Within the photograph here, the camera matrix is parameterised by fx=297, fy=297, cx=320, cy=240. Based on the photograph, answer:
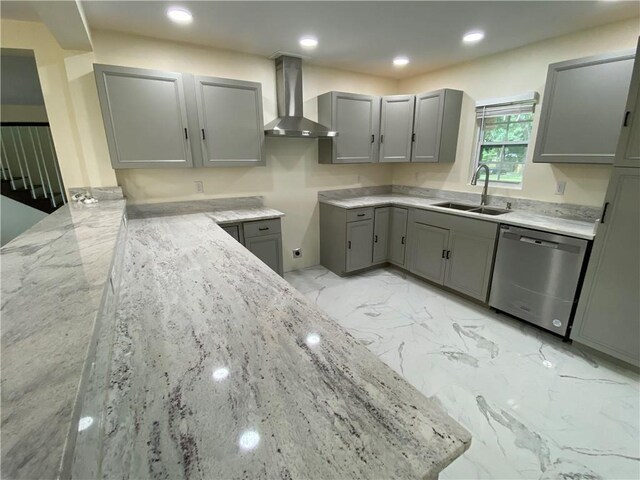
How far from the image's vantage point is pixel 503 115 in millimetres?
3146

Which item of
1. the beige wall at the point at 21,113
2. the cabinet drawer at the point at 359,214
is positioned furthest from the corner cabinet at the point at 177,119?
the beige wall at the point at 21,113

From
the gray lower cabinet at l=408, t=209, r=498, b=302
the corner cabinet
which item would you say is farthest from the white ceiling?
the gray lower cabinet at l=408, t=209, r=498, b=302

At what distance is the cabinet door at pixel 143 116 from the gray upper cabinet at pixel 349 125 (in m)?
1.57

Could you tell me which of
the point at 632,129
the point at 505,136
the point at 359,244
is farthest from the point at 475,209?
the point at 632,129

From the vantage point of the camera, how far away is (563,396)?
191cm

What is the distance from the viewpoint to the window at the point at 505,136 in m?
3.00

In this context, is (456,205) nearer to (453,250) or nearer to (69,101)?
(453,250)

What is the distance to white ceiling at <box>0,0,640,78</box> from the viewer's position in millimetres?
2100

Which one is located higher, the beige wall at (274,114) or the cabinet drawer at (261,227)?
the beige wall at (274,114)

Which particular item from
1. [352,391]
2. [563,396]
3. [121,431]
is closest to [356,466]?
[352,391]

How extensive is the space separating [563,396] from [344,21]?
10.2 ft

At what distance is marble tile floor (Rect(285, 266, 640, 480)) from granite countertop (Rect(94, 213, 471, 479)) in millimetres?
1112

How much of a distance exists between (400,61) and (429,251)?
216cm

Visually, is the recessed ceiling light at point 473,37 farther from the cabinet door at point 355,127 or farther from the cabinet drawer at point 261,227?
the cabinet drawer at point 261,227
